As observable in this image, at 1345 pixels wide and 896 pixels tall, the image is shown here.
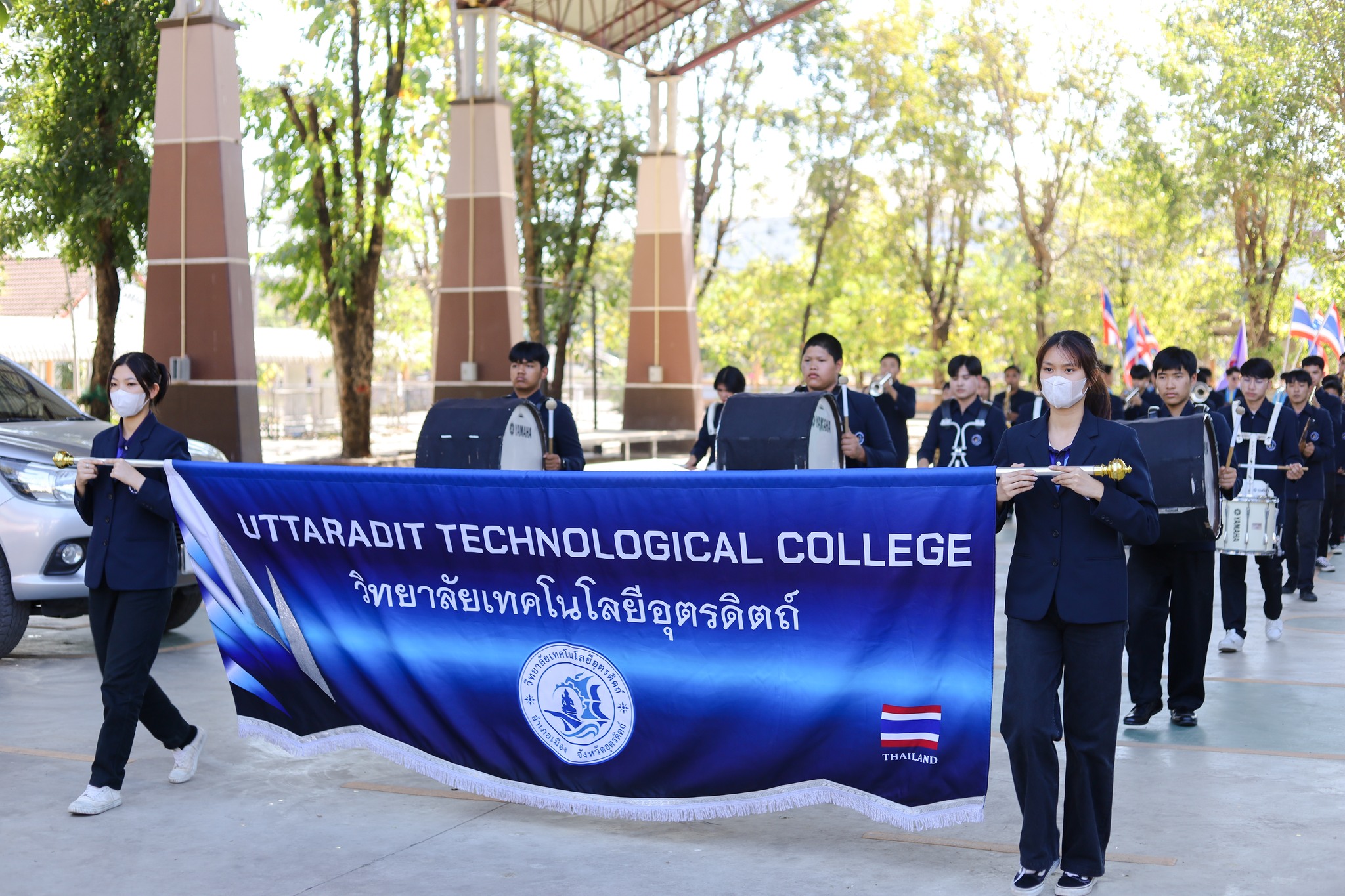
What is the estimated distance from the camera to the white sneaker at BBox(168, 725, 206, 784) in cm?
694

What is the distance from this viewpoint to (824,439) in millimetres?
7805

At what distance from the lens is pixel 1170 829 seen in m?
6.17

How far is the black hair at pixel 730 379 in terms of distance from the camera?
13773 mm

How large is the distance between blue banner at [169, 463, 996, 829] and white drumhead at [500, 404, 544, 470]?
6.17ft

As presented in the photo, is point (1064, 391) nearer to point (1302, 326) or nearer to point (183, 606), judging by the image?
point (183, 606)

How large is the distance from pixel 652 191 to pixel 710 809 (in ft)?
86.7

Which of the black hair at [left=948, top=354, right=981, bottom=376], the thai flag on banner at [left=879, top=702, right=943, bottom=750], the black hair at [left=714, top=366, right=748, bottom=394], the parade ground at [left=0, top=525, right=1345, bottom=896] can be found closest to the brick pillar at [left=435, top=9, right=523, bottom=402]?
the black hair at [left=714, top=366, right=748, bottom=394]

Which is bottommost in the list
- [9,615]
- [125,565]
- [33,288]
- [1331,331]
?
[9,615]

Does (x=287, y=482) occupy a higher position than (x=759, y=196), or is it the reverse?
(x=759, y=196)

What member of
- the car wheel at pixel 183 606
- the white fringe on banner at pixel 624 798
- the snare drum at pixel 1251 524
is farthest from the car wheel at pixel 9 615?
the snare drum at pixel 1251 524

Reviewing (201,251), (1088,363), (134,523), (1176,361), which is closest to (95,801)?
(134,523)

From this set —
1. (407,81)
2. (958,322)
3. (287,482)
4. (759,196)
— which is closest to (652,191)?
(407,81)

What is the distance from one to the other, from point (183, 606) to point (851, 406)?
554cm

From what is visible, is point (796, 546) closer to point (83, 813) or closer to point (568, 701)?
point (568, 701)
